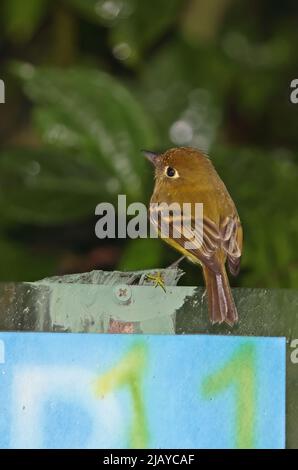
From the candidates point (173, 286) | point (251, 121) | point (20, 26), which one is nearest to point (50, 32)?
point (20, 26)

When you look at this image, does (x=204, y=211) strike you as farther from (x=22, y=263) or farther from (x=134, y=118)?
(x=22, y=263)

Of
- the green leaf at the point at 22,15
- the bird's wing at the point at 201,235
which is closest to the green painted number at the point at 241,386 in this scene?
the bird's wing at the point at 201,235

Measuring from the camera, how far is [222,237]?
0.75 metres

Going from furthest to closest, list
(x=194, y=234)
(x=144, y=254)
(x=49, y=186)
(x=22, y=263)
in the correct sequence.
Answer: (x=22, y=263) → (x=49, y=186) → (x=144, y=254) → (x=194, y=234)

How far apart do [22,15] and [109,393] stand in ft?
3.42

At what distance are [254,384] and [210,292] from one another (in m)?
0.12

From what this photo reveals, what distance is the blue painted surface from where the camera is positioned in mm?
785

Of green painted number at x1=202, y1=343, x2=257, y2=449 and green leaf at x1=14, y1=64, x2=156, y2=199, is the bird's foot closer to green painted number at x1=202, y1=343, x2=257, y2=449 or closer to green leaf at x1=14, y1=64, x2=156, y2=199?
green painted number at x1=202, y1=343, x2=257, y2=449

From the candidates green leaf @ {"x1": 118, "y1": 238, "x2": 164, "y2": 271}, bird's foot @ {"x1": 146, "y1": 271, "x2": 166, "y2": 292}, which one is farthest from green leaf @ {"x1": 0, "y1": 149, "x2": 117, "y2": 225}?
bird's foot @ {"x1": 146, "y1": 271, "x2": 166, "y2": 292}

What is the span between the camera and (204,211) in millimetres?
741

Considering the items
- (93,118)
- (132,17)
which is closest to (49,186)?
(93,118)

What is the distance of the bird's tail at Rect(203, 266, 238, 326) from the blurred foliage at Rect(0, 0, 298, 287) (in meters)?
0.08

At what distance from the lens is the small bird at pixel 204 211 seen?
0.74 metres
